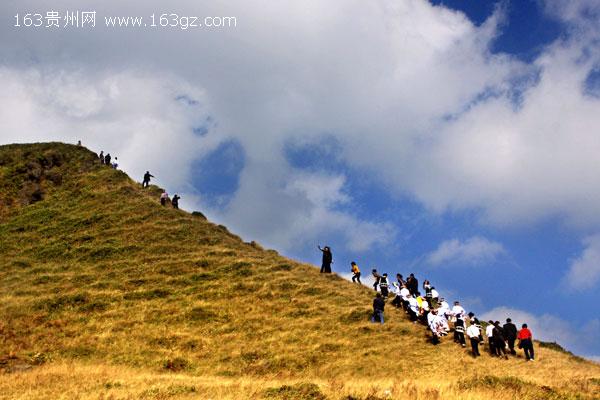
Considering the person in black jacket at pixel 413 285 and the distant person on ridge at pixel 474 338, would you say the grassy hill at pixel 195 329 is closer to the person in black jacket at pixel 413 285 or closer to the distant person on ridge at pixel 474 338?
the distant person on ridge at pixel 474 338

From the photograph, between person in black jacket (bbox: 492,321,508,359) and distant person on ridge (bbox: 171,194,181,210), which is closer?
person in black jacket (bbox: 492,321,508,359)

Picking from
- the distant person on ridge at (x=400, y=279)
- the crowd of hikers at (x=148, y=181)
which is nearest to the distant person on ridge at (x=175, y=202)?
the crowd of hikers at (x=148, y=181)

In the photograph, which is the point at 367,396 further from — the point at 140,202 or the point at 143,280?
the point at 140,202

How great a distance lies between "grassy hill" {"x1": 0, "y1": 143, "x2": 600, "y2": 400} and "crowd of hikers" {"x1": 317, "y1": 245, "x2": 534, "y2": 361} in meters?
0.88

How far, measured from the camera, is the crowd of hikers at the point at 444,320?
93.5 ft

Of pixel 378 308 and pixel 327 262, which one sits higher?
pixel 327 262

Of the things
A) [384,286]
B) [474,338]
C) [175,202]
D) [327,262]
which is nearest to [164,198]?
[175,202]

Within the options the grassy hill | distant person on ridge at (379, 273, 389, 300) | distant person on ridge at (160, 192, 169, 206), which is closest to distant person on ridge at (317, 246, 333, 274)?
the grassy hill

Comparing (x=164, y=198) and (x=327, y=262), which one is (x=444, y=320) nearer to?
(x=327, y=262)

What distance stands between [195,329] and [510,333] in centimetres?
1811

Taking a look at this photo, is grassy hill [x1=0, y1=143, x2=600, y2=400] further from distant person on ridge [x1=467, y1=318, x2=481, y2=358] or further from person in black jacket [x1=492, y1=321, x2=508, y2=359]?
person in black jacket [x1=492, y1=321, x2=508, y2=359]

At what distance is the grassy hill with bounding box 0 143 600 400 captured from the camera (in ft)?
67.1

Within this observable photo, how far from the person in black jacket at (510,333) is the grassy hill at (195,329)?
4.75 ft

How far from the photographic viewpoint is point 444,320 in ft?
102
